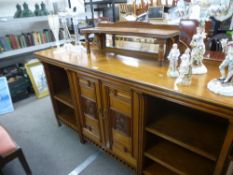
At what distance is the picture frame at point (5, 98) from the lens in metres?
2.41

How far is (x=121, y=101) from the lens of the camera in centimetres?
119

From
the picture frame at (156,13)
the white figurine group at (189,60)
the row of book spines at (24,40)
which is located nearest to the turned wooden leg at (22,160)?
the white figurine group at (189,60)

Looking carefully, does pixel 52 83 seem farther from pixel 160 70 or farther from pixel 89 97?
pixel 160 70

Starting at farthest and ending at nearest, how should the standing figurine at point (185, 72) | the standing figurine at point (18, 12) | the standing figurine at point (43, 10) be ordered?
the standing figurine at point (43, 10) < the standing figurine at point (18, 12) < the standing figurine at point (185, 72)

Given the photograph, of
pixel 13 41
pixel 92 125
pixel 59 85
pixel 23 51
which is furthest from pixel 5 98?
pixel 92 125

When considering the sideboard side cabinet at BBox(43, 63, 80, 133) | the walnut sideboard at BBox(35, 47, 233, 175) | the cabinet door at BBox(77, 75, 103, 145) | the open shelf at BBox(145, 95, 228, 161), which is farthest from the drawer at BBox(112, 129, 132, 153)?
the sideboard side cabinet at BBox(43, 63, 80, 133)

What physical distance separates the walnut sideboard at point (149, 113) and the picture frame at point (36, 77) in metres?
1.29

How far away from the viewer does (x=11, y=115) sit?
2420mm

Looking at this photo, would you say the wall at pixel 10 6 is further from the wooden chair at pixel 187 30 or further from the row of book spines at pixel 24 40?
the wooden chair at pixel 187 30

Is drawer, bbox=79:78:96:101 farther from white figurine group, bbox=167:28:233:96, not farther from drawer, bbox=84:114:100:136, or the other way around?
white figurine group, bbox=167:28:233:96

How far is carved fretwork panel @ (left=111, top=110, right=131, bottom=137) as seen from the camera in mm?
1239

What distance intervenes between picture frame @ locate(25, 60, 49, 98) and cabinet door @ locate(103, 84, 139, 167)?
1.81m

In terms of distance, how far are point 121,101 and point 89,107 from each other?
412mm

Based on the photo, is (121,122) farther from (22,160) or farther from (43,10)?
(43,10)
